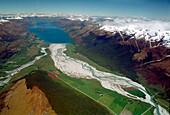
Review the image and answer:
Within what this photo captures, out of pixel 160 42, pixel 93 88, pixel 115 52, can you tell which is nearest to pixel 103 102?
pixel 93 88

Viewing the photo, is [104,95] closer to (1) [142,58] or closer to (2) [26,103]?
(2) [26,103]

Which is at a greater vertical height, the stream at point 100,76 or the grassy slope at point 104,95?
the grassy slope at point 104,95

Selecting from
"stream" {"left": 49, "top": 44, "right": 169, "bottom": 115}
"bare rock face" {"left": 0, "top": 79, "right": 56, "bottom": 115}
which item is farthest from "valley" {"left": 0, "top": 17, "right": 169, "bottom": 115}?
"bare rock face" {"left": 0, "top": 79, "right": 56, "bottom": 115}

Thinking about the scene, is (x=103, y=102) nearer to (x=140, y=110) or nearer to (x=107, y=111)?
(x=107, y=111)

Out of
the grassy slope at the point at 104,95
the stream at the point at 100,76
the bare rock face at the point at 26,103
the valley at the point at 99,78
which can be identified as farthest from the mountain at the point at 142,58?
the bare rock face at the point at 26,103

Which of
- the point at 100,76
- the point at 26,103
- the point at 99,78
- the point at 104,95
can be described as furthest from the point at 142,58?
the point at 26,103

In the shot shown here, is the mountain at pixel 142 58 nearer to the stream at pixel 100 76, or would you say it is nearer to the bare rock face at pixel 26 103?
Result: the stream at pixel 100 76
